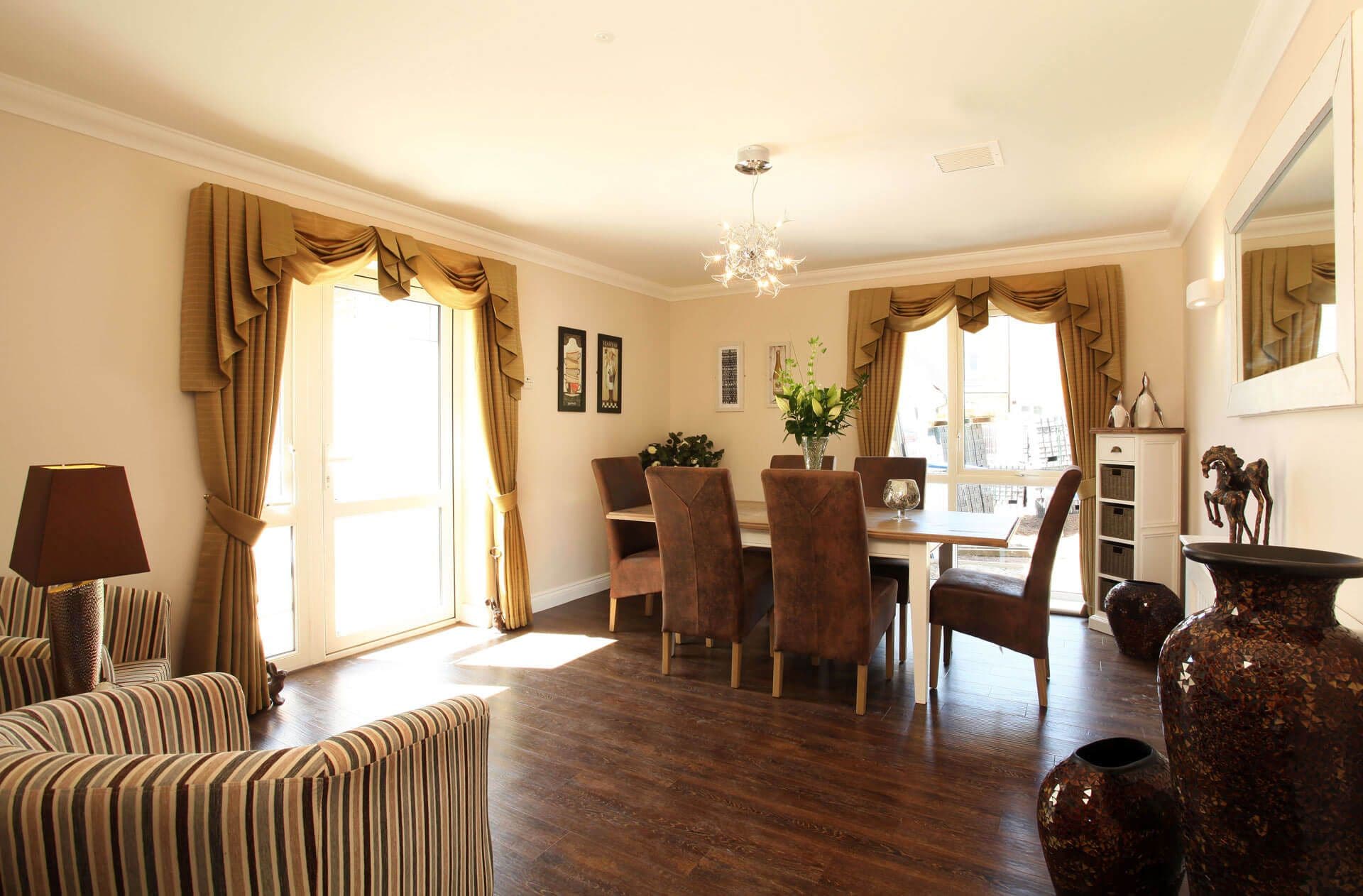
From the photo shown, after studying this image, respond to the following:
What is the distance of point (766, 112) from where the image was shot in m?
2.72

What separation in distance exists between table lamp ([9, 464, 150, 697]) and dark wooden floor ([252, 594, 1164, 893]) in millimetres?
1161

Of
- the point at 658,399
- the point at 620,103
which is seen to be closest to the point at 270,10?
the point at 620,103

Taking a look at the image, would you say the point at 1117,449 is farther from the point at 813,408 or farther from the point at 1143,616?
the point at 813,408

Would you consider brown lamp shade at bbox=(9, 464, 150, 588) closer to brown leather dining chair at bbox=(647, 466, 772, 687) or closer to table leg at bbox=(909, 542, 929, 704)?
brown leather dining chair at bbox=(647, 466, 772, 687)

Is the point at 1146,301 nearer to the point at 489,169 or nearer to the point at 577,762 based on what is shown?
the point at 489,169

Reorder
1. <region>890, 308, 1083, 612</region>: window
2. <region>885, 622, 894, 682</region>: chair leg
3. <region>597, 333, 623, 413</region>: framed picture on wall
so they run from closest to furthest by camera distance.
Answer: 1. <region>885, 622, 894, 682</region>: chair leg
2. <region>890, 308, 1083, 612</region>: window
3. <region>597, 333, 623, 413</region>: framed picture on wall

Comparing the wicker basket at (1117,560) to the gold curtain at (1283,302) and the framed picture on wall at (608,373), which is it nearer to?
the gold curtain at (1283,302)

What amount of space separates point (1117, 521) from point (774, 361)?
267 centimetres

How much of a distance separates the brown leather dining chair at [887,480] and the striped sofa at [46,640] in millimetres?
3323

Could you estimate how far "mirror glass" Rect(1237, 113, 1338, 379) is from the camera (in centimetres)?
167

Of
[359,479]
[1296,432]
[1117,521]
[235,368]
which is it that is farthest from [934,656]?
[235,368]

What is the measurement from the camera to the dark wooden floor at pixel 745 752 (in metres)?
1.95

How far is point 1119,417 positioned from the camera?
168 inches

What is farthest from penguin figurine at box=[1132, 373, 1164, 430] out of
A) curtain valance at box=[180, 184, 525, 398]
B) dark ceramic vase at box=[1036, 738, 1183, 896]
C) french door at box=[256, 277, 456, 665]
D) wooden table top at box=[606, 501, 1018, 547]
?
curtain valance at box=[180, 184, 525, 398]
